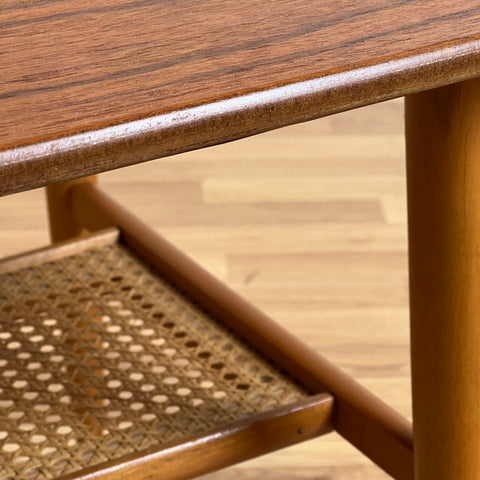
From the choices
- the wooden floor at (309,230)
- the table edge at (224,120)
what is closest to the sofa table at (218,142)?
the table edge at (224,120)

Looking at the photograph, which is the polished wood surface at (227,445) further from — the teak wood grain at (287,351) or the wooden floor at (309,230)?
the wooden floor at (309,230)

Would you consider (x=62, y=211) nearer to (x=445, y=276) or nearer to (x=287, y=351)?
(x=287, y=351)

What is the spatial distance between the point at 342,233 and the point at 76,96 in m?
1.24

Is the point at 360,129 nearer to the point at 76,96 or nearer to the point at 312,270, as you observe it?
the point at 312,270

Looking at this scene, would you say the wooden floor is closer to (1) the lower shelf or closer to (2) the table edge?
(1) the lower shelf

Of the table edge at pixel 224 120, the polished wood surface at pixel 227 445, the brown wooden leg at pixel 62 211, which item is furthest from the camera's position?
the brown wooden leg at pixel 62 211

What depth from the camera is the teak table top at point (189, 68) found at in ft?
1.30

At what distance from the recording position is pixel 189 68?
1.41 ft

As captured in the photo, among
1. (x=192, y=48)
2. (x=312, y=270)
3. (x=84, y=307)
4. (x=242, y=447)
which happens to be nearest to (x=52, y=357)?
(x=84, y=307)

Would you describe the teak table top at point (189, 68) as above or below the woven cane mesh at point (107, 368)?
above

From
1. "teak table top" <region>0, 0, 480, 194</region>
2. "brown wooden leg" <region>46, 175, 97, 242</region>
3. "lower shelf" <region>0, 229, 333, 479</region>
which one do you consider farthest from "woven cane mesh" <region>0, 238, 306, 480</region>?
"teak table top" <region>0, 0, 480, 194</region>

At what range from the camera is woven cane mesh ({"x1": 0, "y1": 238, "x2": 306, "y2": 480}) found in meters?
0.73

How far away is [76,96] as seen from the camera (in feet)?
1.34

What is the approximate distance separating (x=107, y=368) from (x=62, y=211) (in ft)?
0.99
